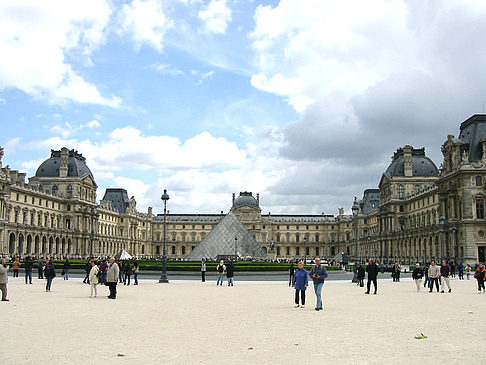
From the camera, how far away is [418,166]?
7894 cm

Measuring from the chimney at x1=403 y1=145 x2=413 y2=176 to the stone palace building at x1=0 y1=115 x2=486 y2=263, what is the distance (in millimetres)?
152

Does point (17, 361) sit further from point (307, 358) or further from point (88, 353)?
point (307, 358)

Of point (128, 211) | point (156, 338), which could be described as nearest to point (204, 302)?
point (156, 338)

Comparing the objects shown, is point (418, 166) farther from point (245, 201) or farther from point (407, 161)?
point (245, 201)

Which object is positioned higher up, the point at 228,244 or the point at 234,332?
the point at 228,244

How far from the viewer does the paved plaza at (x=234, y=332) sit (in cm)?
810

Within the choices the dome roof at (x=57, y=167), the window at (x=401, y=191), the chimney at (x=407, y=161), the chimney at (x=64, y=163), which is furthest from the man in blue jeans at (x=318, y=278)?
the chimney at (x=64, y=163)

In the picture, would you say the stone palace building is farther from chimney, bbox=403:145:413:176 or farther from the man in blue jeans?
the man in blue jeans

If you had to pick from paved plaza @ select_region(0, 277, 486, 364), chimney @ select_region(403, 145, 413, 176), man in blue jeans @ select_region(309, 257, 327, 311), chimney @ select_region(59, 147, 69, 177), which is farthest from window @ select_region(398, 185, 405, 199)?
man in blue jeans @ select_region(309, 257, 327, 311)

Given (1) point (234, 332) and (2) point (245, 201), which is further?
(2) point (245, 201)

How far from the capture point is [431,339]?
9.59 meters

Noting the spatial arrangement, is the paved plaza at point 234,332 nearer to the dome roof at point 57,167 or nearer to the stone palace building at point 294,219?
the stone palace building at point 294,219

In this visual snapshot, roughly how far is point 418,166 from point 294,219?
55.2 metres

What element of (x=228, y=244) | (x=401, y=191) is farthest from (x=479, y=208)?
(x=401, y=191)
